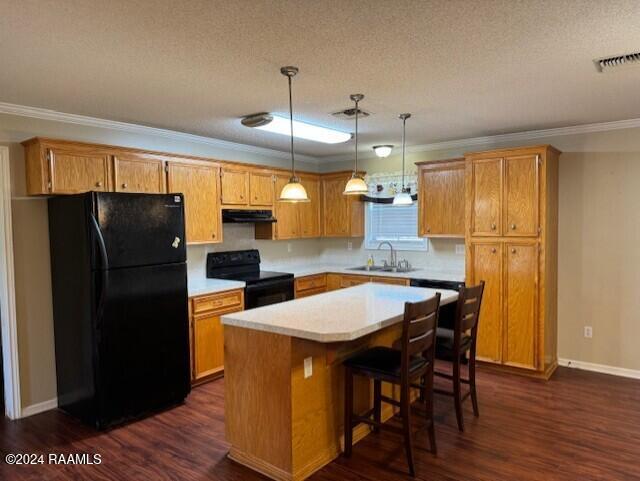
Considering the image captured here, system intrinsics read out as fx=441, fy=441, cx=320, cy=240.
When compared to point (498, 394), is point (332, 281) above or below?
above

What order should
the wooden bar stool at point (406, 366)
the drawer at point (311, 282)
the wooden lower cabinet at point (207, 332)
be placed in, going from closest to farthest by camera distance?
the wooden bar stool at point (406, 366), the wooden lower cabinet at point (207, 332), the drawer at point (311, 282)

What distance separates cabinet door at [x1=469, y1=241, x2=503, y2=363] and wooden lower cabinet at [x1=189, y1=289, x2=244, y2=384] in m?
2.42

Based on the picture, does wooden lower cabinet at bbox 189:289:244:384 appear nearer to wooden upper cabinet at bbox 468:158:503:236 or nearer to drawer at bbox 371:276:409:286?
drawer at bbox 371:276:409:286

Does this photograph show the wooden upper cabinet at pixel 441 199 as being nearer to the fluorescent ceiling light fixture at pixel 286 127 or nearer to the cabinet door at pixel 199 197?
the fluorescent ceiling light fixture at pixel 286 127

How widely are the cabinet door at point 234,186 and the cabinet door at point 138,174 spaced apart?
732mm

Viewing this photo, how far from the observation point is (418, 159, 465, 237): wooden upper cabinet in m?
4.78

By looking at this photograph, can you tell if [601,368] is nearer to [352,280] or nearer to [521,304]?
[521,304]

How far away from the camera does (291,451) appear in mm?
2498

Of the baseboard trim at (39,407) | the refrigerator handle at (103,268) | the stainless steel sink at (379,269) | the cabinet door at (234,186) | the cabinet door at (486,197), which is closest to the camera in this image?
the refrigerator handle at (103,268)

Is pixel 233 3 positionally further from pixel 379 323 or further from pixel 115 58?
pixel 379 323

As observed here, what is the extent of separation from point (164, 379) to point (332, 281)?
2465 millimetres


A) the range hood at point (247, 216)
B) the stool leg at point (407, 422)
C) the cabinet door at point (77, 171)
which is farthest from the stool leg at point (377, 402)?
the cabinet door at point (77, 171)

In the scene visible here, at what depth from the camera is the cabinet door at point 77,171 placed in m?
3.33

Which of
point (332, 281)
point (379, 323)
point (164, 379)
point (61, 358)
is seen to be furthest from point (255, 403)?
point (332, 281)
